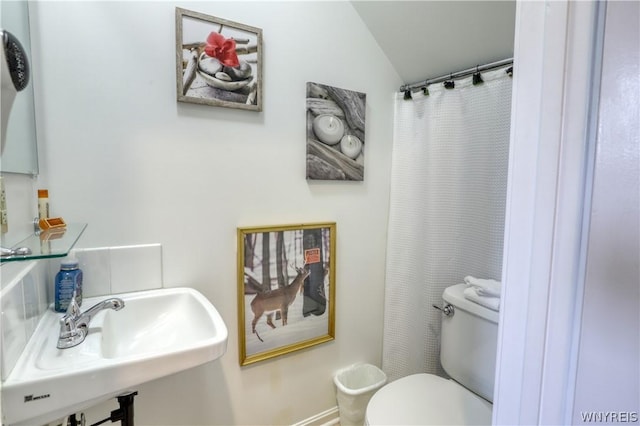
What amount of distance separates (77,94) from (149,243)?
0.57 meters

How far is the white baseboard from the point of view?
1.61 metres

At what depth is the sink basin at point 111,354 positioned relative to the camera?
69 centimetres

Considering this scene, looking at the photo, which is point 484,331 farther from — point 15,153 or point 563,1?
point 15,153

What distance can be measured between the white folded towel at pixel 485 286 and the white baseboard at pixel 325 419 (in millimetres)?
1029

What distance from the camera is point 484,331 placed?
125cm

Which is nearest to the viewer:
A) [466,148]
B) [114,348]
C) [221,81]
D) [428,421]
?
[114,348]

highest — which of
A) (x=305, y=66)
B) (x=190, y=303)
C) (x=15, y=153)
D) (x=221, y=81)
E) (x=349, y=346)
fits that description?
(x=305, y=66)

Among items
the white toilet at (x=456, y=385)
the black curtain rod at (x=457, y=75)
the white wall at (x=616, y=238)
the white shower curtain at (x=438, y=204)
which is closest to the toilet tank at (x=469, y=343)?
the white toilet at (x=456, y=385)

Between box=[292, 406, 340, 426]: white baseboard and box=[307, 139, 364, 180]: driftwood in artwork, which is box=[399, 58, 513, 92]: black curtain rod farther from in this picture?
box=[292, 406, 340, 426]: white baseboard

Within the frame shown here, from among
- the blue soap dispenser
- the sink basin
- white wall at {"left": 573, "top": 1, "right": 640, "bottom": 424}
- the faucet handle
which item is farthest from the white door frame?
the blue soap dispenser

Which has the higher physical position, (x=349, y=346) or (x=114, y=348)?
(x=114, y=348)

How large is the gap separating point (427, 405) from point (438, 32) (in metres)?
1.64

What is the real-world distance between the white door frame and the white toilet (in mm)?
834

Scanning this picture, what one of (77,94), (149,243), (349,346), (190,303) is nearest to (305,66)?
(77,94)
